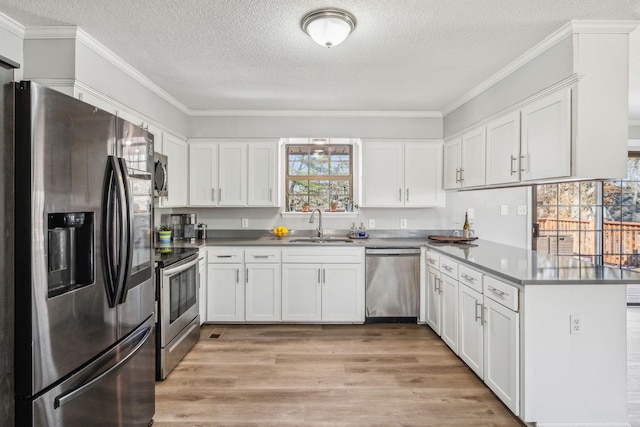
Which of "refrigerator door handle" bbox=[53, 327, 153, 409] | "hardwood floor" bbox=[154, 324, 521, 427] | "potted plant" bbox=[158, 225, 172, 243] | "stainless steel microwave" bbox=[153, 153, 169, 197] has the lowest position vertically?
"hardwood floor" bbox=[154, 324, 521, 427]

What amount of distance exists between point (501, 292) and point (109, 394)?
2229mm

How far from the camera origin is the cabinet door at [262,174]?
13.9 feet

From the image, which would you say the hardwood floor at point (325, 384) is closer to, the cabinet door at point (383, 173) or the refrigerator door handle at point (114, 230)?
the refrigerator door handle at point (114, 230)

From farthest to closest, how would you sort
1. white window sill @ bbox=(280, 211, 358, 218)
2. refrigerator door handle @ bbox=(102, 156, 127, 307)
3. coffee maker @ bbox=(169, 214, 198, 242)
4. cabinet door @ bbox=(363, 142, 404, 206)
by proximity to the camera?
1. white window sill @ bbox=(280, 211, 358, 218)
2. cabinet door @ bbox=(363, 142, 404, 206)
3. coffee maker @ bbox=(169, 214, 198, 242)
4. refrigerator door handle @ bbox=(102, 156, 127, 307)

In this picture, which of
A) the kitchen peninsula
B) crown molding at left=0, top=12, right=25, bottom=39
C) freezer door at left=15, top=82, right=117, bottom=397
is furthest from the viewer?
crown molding at left=0, top=12, right=25, bottom=39

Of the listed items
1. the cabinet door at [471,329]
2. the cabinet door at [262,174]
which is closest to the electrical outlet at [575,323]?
the cabinet door at [471,329]

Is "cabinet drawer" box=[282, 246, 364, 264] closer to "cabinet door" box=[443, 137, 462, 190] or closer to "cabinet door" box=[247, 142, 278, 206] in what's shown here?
"cabinet door" box=[247, 142, 278, 206]

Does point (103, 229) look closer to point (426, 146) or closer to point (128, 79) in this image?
point (128, 79)

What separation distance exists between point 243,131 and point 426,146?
224 centimetres

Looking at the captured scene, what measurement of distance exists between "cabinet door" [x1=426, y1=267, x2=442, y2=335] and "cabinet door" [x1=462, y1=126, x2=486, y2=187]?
0.98 meters

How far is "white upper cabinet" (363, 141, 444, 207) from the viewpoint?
4273 millimetres

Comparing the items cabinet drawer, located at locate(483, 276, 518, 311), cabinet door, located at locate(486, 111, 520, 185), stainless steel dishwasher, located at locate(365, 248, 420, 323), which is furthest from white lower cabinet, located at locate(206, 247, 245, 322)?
cabinet door, located at locate(486, 111, 520, 185)

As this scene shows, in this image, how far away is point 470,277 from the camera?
8.93 ft

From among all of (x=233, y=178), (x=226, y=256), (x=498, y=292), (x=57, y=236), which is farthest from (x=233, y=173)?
(x=498, y=292)
